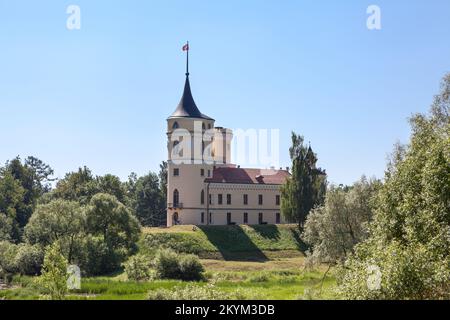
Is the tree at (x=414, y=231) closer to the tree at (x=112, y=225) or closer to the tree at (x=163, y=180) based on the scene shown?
the tree at (x=112, y=225)

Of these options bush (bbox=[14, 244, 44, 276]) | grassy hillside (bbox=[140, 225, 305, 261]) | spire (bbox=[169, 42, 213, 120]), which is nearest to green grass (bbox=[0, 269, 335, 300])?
bush (bbox=[14, 244, 44, 276])

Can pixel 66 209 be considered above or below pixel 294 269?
above

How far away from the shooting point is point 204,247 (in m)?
58.1

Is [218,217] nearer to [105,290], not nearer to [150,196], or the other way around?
[150,196]

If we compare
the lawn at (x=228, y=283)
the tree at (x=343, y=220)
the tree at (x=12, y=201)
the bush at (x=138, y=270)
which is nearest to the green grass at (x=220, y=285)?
the lawn at (x=228, y=283)

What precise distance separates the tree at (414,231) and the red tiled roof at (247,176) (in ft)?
128

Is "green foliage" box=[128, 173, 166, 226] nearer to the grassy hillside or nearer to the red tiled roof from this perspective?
the red tiled roof

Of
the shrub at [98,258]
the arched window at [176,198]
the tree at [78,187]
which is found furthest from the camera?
the tree at [78,187]

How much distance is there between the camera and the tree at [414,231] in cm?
2164

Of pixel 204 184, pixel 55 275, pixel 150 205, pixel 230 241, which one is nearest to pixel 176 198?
pixel 204 184

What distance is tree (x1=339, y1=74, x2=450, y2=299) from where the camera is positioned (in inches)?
852

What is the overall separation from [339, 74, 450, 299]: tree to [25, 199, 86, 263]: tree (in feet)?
85.8
